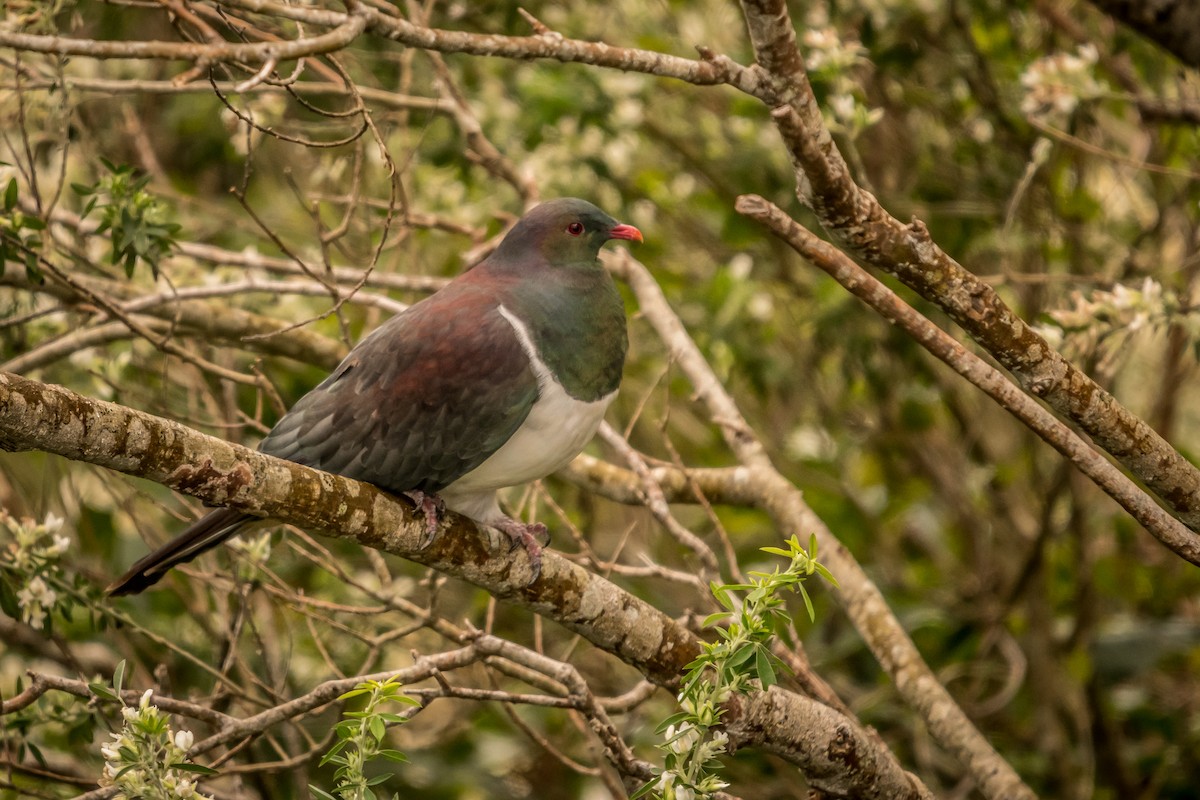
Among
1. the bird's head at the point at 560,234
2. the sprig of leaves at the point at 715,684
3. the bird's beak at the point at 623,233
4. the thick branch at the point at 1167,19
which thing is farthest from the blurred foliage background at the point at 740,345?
the sprig of leaves at the point at 715,684

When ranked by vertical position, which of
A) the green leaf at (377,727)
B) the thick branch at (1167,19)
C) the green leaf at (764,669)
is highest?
the thick branch at (1167,19)

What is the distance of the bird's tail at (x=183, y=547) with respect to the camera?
2.72m

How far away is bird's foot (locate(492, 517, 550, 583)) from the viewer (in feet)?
8.54

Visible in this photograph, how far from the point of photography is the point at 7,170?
3549 millimetres

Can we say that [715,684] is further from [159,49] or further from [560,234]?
[560,234]

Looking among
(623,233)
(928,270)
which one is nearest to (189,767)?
(928,270)

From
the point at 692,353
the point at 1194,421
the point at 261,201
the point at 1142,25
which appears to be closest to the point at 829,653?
the point at 692,353

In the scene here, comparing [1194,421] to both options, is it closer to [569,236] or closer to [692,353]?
[692,353]

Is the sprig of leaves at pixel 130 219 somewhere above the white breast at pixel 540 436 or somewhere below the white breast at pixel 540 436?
above

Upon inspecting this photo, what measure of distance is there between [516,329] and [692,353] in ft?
2.86

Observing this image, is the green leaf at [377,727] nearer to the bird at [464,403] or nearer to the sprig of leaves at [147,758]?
the sprig of leaves at [147,758]

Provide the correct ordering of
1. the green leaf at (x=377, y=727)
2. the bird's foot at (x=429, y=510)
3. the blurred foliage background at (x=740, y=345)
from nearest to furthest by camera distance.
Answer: the green leaf at (x=377, y=727) → the bird's foot at (x=429, y=510) → the blurred foliage background at (x=740, y=345)

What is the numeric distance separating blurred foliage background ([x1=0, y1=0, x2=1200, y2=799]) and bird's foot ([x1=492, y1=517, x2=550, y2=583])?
41.5 inches

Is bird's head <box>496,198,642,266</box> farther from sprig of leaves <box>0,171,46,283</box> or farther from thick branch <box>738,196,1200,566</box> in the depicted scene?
sprig of leaves <box>0,171,46,283</box>
